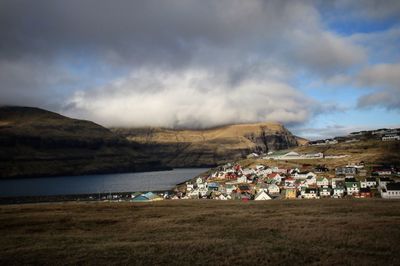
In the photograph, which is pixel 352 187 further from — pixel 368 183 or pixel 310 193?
pixel 310 193

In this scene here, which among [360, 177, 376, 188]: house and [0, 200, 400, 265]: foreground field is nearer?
[0, 200, 400, 265]: foreground field

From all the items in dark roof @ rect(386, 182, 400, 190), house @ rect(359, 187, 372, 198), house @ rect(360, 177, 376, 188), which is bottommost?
house @ rect(359, 187, 372, 198)

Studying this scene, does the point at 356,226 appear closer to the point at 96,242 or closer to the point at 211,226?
the point at 211,226

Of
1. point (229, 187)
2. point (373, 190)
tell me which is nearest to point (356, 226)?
point (373, 190)

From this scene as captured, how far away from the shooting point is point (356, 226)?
29719 millimetres

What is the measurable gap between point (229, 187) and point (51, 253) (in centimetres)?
10909

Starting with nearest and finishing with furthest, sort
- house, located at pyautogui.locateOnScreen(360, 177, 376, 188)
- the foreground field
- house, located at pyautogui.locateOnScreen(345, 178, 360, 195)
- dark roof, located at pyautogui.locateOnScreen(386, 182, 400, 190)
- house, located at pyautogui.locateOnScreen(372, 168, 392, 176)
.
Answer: the foreground field < dark roof, located at pyautogui.locateOnScreen(386, 182, 400, 190) < house, located at pyautogui.locateOnScreen(345, 178, 360, 195) < house, located at pyautogui.locateOnScreen(360, 177, 376, 188) < house, located at pyautogui.locateOnScreen(372, 168, 392, 176)

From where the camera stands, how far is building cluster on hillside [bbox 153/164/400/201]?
9981 centimetres

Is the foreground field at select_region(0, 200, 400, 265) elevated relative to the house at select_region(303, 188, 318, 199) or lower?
elevated

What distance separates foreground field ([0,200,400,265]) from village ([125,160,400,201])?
62700 mm

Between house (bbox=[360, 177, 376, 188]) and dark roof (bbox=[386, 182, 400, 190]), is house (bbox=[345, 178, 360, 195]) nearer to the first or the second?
house (bbox=[360, 177, 376, 188])

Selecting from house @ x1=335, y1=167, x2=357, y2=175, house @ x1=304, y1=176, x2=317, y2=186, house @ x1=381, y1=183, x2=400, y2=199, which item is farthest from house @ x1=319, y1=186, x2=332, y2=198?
house @ x1=335, y1=167, x2=357, y2=175

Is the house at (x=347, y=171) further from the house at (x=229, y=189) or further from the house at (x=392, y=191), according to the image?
the house at (x=392, y=191)

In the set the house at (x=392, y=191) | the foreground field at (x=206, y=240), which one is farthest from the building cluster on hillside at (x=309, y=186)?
the foreground field at (x=206, y=240)
